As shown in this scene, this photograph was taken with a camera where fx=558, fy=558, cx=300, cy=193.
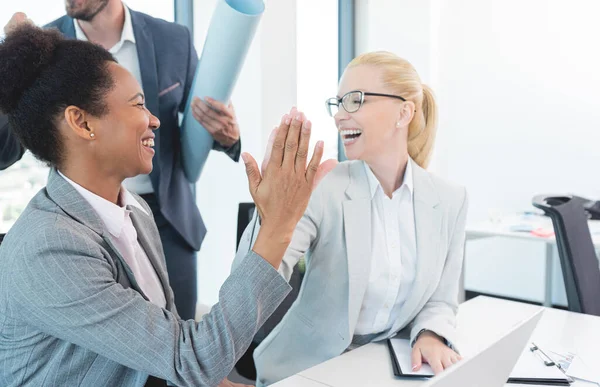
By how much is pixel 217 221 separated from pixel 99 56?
7.35ft

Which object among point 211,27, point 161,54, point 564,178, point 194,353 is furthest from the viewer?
point 564,178

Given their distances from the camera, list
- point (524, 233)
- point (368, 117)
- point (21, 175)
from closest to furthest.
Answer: point (368, 117)
point (21, 175)
point (524, 233)

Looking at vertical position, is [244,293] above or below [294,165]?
below

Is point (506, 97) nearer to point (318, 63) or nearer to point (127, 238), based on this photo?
point (318, 63)

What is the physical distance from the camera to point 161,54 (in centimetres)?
183

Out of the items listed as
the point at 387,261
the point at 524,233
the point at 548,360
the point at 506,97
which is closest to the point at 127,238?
the point at 387,261

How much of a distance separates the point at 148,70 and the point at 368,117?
0.72m

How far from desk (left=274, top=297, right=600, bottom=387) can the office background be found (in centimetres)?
211

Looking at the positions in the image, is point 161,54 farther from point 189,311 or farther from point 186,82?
point 189,311

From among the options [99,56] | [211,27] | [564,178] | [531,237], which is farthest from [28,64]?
[564,178]

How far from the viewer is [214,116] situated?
171 centimetres

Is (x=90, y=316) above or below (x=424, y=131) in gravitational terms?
below

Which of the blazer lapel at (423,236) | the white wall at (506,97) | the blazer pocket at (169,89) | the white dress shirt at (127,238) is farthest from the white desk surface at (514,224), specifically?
the white dress shirt at (127,238)

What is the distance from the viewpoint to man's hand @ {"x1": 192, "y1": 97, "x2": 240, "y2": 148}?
1677mm
